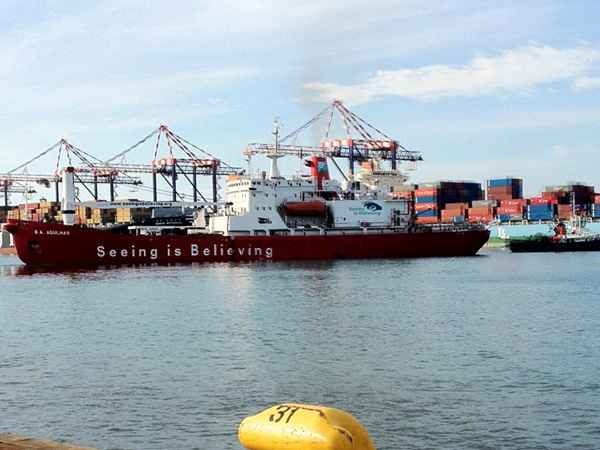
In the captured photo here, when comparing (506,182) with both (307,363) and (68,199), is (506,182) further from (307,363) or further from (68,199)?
(307,363)

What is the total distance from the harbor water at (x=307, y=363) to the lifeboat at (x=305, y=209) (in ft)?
68.7

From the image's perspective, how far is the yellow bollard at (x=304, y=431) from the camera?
20.7ft

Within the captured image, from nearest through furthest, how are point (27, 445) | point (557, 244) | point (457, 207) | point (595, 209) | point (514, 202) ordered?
1. point (27, 445)
2. point (557, 244)
3. point (514, 202)
4. point (595, 209)
5. point (457, 207)

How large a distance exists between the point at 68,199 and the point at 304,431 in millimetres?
48183

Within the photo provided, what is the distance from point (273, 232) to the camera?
53031 millimetres

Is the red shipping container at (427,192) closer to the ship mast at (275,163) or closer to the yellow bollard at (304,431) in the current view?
the ship mast at (275,163)

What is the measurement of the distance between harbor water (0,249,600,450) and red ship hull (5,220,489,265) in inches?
688

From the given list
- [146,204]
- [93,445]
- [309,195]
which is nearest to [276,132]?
[309,195]

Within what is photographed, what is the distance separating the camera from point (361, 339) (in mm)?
18766

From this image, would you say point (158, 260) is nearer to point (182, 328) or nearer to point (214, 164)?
point (182, 328)

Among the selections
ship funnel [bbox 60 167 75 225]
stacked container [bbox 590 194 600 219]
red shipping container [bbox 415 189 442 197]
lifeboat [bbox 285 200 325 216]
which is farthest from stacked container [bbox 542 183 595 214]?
ship funnel [bbox 60 167 75 225]

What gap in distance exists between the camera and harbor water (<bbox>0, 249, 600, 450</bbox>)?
1127 centimetres

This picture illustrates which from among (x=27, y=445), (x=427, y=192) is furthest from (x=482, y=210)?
(x=27, y=445)

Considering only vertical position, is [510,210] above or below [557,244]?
above
